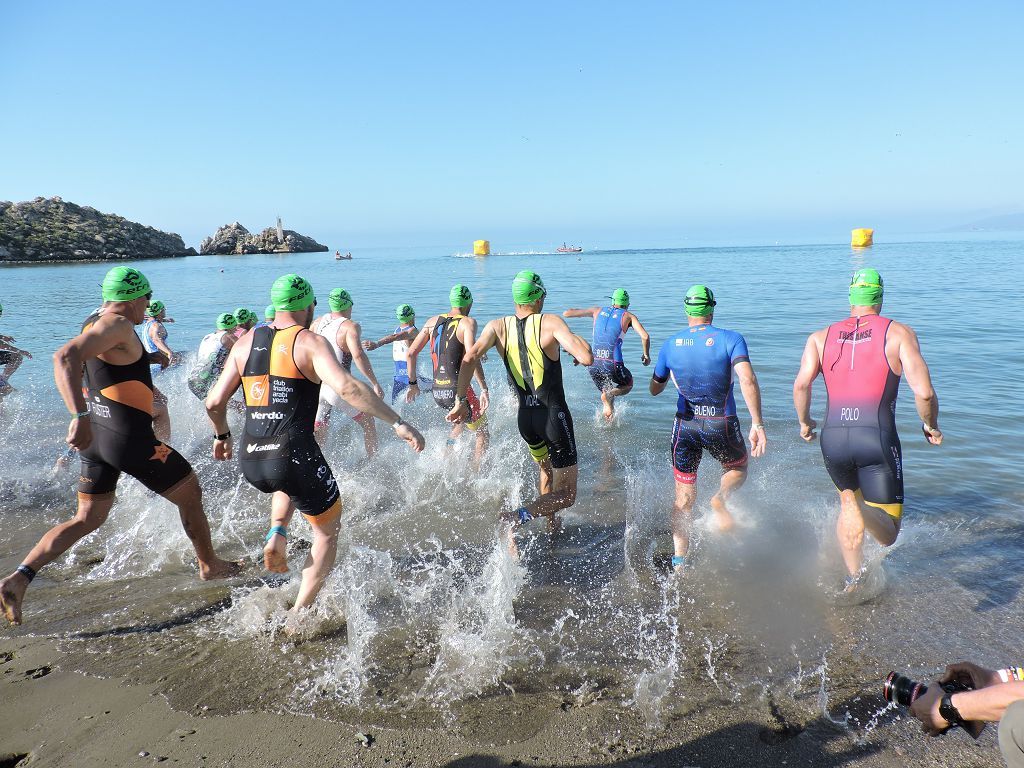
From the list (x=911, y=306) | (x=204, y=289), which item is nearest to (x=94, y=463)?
(x=911, y=306)

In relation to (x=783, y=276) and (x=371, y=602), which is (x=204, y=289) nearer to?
(x=783, y=276)

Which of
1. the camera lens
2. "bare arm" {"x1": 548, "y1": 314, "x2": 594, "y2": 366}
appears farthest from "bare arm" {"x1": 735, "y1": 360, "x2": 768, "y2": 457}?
the camera lens

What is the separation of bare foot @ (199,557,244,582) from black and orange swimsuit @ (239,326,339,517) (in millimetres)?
1126

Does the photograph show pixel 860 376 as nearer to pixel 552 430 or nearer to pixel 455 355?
pixel 552 430

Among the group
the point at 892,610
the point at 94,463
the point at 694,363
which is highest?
the point at 694,363

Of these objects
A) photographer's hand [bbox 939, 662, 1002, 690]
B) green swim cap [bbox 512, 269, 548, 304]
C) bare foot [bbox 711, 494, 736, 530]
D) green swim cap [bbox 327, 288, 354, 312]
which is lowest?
bare foot [bbox 711, 494, 736, 530]

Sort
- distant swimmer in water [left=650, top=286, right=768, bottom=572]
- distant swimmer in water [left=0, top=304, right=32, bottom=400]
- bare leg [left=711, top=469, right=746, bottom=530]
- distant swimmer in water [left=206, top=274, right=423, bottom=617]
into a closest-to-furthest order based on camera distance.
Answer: distant swimmer in water [left=206, top=274, right=423, bottom=617]
distant swimmer in water [left=650, top=286, right=768, bottom=572]
bare leg [left=711, top=469, right=746, bottom=530]
distant swimmer in water [left=0, top=304, right=32, bottom=400]

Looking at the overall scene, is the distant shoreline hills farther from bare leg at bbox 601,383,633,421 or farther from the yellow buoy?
the yellow buoy

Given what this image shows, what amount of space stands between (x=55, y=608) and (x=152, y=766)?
2053 mm

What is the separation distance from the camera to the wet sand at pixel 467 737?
2.88 m

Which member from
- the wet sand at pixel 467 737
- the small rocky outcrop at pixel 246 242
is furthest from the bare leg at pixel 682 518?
the small rocky outcrop at pixel 246 242

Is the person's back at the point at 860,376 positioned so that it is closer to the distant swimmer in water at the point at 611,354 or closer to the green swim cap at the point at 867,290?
the green swim cap at the point at 867,290

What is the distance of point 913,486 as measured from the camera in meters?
6.34

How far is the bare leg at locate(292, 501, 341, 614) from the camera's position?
148 inches
